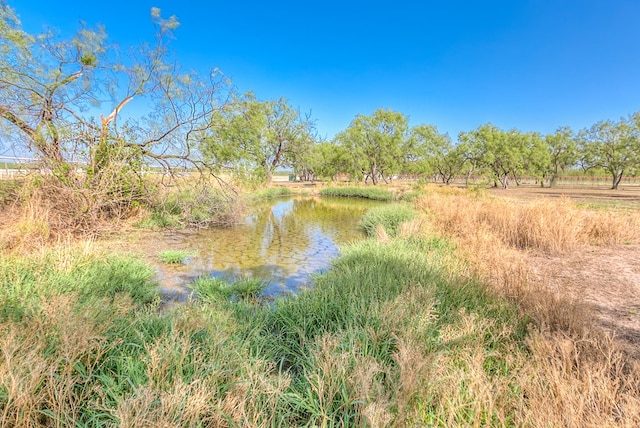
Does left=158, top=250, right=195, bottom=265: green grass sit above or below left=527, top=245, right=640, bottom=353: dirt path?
below

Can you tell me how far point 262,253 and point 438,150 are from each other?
45.6m

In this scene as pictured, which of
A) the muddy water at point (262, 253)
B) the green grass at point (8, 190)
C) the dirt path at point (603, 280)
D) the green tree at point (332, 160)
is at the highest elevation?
the green tree at point (332, 160)

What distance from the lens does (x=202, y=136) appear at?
9961mm

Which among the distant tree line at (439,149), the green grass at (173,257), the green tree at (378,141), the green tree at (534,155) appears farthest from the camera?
the green tree at (534,155)

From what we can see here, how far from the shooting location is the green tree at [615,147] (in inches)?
1265

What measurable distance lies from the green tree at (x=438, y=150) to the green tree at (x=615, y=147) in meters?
15.1

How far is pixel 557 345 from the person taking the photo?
96.0 inches

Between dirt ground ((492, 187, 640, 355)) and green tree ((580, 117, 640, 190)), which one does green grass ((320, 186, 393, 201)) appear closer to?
dirt ground ((492, 187, 640, 355))

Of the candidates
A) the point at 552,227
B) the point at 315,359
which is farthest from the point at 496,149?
the point at 315,359

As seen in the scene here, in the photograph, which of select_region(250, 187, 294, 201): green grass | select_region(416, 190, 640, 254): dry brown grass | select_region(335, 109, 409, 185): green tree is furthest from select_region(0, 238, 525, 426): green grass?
select_region(335, 109, 409, 185): green tree

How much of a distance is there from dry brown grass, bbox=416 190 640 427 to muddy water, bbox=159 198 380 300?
375 centimetres

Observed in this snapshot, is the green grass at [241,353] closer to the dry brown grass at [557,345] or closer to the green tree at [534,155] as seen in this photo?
the dry brown grass at [557,345]

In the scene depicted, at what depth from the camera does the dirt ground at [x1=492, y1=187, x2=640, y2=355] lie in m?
3.46

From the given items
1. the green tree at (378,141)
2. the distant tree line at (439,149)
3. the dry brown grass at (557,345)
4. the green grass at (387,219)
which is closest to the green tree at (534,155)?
the distant tree line at (439,149)
